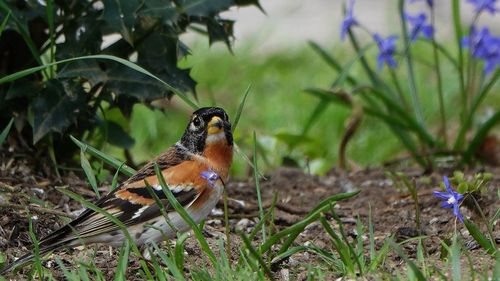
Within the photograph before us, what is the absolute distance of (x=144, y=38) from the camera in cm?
479

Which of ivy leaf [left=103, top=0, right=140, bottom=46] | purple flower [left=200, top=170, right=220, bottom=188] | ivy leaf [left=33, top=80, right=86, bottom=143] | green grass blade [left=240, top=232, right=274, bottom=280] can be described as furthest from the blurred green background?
green grass blade [left=240, top=232, right=274, bottom=280]

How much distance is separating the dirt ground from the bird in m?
0.12

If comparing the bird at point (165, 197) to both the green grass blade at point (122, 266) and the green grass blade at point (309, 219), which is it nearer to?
the green grass blade at point (122, 266)

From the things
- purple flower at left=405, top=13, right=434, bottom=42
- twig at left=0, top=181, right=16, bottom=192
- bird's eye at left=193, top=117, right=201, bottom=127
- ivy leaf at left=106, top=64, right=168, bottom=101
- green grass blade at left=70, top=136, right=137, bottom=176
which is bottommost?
twig at left=0, top=181, right=16, bottom=192

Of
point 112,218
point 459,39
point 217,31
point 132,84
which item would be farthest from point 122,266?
point 459,39

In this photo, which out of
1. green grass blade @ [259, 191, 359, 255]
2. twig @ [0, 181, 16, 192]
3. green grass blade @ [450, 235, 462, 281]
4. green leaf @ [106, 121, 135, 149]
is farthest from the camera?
green leaf @ [106, 121, 135, 149]

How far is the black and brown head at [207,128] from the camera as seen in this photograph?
13.7ft

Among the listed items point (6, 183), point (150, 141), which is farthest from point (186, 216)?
point (150, 141)

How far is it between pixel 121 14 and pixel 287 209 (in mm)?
1208

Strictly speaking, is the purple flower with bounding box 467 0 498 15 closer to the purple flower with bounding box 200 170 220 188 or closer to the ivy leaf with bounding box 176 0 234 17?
the ivy leaf with bounding box 176 0 234 17

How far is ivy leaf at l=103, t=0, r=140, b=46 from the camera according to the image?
442cm

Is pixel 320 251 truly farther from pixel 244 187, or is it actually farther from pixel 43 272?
pixel 244 187

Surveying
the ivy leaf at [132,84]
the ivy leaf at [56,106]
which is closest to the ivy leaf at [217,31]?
the ivy leaf at [132,84]

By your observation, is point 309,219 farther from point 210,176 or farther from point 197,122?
point 197,122
